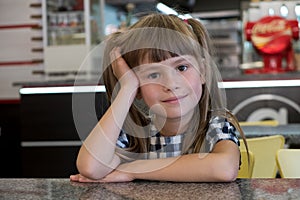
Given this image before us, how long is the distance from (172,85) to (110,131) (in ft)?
0.50

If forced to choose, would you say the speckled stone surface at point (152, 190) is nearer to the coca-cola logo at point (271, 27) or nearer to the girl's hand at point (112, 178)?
the girl's hand at point (112, 178)

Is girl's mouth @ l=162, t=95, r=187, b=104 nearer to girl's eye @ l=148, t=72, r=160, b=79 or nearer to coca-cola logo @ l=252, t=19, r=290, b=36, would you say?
girl's eye @ l=148, t=72, r=160, b=79

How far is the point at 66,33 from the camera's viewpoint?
5.50 metres

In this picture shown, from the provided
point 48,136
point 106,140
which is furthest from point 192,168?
point 48,136

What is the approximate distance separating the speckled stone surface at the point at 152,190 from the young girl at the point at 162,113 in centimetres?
6

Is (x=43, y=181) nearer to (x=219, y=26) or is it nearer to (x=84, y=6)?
(x=84, y=6)

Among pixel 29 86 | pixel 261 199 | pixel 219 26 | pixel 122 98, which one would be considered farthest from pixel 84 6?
pixel 261 199

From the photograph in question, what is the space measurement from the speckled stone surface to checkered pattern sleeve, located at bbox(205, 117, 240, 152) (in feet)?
0.54

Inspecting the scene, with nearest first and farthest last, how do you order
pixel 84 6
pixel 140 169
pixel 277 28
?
1. pixel 140 169
2. pixel 277 28
3. pixel 84 6

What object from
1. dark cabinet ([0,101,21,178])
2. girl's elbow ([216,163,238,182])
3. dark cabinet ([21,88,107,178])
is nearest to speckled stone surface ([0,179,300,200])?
girl's elbow ([216,163,238,182])

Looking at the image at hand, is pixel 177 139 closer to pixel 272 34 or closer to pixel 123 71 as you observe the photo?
pixel 123 71

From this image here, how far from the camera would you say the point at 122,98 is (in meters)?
1.00

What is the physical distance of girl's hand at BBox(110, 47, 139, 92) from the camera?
1002 mm

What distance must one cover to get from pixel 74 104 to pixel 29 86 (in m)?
2.66
